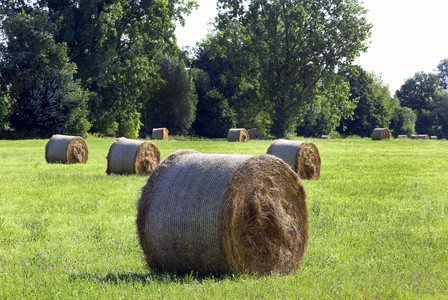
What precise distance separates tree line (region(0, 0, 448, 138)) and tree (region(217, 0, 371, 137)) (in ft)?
0.39

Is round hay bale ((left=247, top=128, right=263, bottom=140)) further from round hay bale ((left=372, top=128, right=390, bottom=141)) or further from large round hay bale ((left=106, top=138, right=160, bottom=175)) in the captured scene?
large round hay bale ((left=106, top=138, right=160, bottom=175))

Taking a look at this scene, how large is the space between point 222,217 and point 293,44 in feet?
187

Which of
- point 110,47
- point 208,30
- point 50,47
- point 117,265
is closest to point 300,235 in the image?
point 117,265

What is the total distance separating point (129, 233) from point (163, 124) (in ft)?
214

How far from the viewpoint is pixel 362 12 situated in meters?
60.7

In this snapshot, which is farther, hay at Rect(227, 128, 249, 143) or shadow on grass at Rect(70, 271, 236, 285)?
hay at Rect(227, 128, 249, 143)

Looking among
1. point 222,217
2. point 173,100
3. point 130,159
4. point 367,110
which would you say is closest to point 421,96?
point 367,110

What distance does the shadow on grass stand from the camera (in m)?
6.16

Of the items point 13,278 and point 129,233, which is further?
point 129,233

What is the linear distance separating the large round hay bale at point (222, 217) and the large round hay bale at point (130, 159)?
10698 mm

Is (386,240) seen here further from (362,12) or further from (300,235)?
(362,12)

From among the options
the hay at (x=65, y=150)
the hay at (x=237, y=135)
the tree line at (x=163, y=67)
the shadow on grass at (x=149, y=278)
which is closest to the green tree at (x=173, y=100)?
the tree line at (x=163, y=67)

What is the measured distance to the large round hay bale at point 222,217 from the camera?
6.46 meters

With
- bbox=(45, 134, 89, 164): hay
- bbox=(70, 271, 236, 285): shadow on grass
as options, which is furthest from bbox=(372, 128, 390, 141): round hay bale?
bbox=(70, 271, 236, 285): shadow on grass
